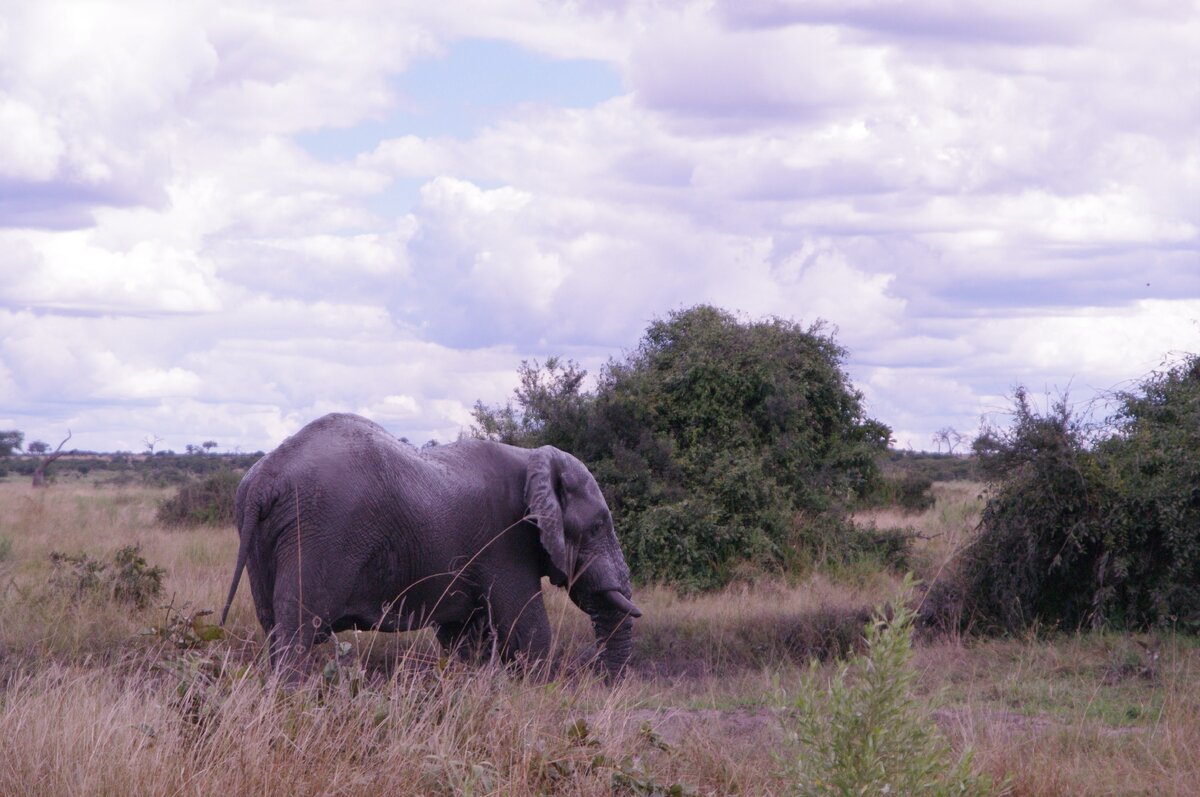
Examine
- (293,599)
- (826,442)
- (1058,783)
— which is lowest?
(1058,783)

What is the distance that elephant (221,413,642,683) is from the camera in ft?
26.5

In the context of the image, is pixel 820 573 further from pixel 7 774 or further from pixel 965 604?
pixel 7 774

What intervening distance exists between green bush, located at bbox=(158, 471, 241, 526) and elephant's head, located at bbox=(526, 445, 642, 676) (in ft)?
39.6

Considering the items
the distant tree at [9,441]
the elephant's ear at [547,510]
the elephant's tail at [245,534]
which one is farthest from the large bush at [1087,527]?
the distant tree at [9,441]

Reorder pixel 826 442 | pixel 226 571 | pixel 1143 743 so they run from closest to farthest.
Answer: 1. pixel 1143 743
2. pixel 226 571
3. pixel 826 442

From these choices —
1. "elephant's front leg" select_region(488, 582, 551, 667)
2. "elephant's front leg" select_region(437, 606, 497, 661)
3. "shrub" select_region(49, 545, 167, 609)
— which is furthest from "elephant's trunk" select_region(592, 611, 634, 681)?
"shrub" select_region(49, 545, 167, 609)

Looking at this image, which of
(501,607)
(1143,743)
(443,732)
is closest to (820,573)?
(501,607)

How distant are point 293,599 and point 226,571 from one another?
5723 millimetres

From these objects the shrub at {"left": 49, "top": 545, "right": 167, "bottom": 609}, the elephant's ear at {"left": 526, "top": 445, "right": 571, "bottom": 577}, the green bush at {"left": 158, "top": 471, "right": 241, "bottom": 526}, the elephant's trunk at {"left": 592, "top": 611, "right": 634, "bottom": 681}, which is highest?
the elephant's ear at {"left": 526, "top": 445, "right": 571, "bottom": 577}

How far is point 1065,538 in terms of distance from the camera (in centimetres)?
1155

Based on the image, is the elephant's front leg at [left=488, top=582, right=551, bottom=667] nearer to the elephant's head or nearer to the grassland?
the elephant's head

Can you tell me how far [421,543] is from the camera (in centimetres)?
866

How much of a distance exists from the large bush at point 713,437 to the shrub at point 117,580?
4961 mm

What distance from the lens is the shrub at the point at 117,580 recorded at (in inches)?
436
